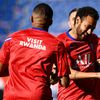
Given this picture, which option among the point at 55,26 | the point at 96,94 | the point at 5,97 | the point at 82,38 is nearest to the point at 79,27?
the point at 82,38

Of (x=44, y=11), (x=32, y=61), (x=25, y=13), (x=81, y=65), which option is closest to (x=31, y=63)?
(x=32, y=61)

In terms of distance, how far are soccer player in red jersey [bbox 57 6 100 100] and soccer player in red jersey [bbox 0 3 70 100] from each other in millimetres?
696

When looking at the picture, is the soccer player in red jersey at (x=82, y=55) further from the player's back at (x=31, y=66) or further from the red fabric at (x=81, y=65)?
the player's back at (x=31, y=66)

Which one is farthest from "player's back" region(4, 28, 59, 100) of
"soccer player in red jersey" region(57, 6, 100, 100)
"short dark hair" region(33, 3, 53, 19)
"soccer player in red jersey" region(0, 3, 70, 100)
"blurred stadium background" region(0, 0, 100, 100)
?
"blurred stadium background" region(0, 0, 100, 100)

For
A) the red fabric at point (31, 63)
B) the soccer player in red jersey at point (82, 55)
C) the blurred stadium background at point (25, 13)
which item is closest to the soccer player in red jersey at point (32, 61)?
the red fabric at point (31, 63)

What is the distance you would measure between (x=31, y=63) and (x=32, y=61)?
2 cm

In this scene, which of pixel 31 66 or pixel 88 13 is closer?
pixel 31 66

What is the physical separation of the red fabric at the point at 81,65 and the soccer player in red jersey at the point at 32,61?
2.55 ft

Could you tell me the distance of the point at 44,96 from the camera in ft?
14.0

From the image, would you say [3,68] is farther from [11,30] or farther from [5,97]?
[11,30]

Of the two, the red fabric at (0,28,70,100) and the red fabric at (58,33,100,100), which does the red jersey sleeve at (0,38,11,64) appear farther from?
the red fabric at (58,33,100,100)

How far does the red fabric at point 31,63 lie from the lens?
4.22 meters

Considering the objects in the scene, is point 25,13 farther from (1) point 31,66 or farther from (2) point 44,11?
(1) point 31,66

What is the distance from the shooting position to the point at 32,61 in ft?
13.9
